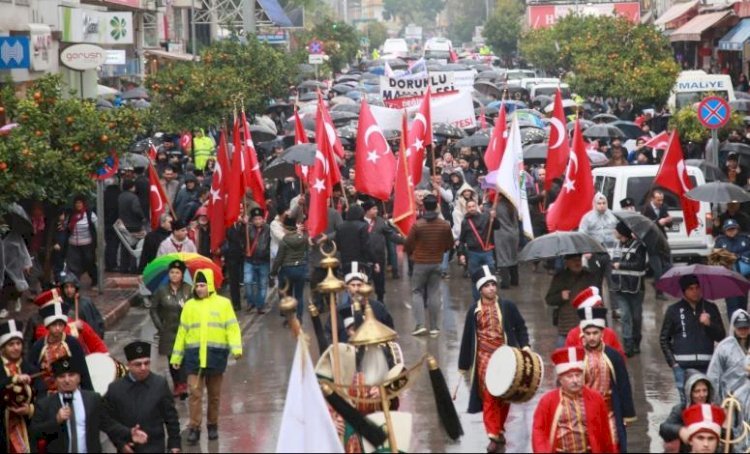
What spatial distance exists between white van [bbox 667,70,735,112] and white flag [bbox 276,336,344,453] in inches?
1158

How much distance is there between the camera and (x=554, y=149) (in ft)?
79.8

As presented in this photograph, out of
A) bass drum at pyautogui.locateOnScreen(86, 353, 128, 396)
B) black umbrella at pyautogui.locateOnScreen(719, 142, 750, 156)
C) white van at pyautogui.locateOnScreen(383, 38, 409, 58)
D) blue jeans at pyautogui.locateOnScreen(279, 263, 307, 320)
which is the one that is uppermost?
black umbrella at pyautogui.locateOnScreen(719, 142, 750, 156)

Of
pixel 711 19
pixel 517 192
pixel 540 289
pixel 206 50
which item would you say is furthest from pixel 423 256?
pixel 711 19

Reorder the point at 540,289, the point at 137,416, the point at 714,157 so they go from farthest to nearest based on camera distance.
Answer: the point at 714,157 → the point at 540,289 → the point at 137,416

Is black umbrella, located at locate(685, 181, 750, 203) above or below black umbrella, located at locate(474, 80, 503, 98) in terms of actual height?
above

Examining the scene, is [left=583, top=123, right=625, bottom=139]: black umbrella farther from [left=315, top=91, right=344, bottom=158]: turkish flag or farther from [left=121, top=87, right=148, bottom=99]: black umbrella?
[left=121, top=87, right=148, bottom=99]: black umbrella

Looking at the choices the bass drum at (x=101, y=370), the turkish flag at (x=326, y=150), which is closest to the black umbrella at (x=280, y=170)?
the turkish flag at (x=326, y=150)

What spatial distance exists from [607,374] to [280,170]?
16301 millimetres

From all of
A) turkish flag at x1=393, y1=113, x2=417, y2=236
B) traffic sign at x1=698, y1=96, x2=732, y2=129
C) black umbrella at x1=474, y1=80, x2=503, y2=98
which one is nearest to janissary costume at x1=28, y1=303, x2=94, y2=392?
turkish flag at x1=393, y1=113, x2=417, y2=236

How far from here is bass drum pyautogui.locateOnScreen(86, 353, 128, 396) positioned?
14039 millimetres

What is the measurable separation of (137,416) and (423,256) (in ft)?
25.3

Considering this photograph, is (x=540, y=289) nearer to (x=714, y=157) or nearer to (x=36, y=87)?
(x=714, y=157)

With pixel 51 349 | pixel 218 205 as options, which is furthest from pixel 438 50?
pixel 51 349

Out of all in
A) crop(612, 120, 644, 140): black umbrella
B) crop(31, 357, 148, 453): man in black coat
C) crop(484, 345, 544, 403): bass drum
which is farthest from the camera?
crop(612, 120, 644, 140): black umbrella
